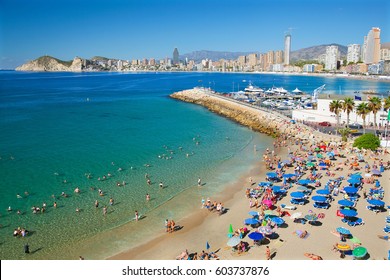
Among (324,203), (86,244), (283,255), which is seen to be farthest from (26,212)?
(324,203)

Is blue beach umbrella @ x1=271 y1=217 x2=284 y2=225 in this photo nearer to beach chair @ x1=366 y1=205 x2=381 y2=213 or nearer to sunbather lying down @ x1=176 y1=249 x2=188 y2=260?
sunbather lying down @ x1=176 y1=249 x2=188 y2=260

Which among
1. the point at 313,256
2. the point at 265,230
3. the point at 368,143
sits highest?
the point at 368,143

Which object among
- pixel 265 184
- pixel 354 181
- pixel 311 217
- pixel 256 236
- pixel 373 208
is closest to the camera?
pixel 256 236

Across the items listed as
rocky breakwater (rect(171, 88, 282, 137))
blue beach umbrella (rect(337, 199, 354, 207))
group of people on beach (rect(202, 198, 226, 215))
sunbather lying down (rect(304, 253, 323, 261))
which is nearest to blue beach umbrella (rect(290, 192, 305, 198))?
blue beach umbrella (rect(337, 199, 354, 207))

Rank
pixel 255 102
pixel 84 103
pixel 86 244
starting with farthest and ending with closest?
pixel 84 103 → pixel 255 102 → pixel 86 244

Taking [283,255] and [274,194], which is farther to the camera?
[274,194]

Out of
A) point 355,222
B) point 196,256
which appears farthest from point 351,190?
point 196,256

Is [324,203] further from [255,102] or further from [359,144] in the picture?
[255,102]

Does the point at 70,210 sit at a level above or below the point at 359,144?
below

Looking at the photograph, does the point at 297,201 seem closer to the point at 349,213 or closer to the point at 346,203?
the point at 346,203
